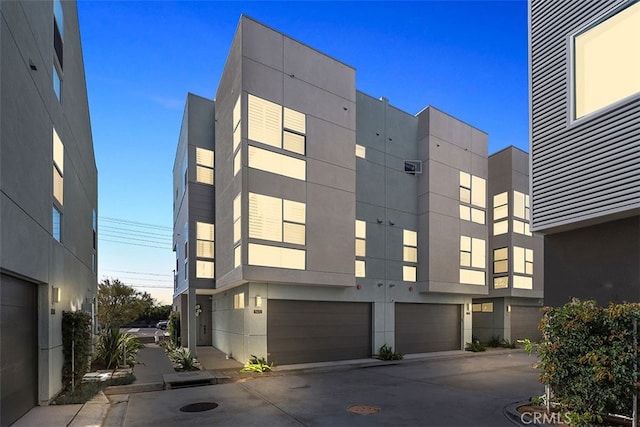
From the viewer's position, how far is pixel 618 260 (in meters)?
7.55

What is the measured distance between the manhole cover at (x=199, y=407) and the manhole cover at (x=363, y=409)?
2.96 metres

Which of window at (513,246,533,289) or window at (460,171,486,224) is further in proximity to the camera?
window at (513,246,533,289)

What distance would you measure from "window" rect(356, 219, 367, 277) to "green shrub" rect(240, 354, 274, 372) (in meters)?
5.23

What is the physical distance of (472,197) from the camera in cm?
1966

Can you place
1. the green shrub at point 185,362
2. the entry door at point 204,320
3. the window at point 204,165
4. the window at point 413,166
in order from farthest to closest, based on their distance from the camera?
the entry door at point 204,320 → the window at point 413,166 → the window at point 204,165 → the green shrub at point 185,362

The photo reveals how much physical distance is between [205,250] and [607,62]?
14.6 m

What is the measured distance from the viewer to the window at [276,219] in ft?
42.2

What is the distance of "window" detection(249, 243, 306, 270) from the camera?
12.7 meters

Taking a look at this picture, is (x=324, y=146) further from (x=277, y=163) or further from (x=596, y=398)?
(x=596, y=398)

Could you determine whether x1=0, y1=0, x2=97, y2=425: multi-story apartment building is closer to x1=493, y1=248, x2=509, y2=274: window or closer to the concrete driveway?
the concrete driveway

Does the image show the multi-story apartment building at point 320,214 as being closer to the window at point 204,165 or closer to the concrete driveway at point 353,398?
the window at point 204,165

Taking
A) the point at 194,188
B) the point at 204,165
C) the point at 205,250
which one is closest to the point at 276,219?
the point at 205,250

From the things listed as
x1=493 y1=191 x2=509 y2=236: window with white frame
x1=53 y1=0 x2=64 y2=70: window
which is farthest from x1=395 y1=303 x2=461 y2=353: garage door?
x1=53 y1=0 x2=64 y2=70: window

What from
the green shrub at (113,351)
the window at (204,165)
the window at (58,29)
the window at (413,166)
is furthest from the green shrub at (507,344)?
the window at (58,29)
